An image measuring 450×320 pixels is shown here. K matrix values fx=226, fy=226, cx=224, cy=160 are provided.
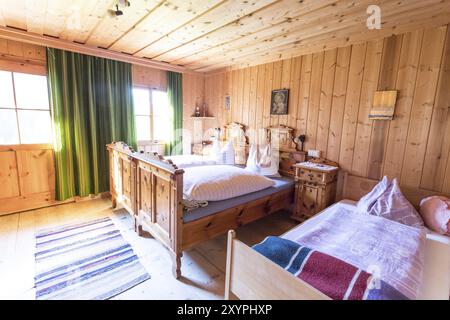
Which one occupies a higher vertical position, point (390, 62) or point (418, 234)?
point (390, 62)

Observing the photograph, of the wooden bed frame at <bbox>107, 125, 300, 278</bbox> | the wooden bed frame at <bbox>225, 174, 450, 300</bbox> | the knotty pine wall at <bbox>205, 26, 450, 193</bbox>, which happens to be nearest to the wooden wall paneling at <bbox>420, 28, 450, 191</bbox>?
the knotty pine wall at <bbox>205, 26, 450, 193</bbox>

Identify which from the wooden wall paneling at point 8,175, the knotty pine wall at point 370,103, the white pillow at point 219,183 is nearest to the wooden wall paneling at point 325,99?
the knotty pine wall at point 370,103

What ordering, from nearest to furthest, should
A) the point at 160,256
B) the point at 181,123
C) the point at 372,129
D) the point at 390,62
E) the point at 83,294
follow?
1. the point at 83,294
2. the point at 160,256
3. the point at 390,62
4. the point at 372,129
5. the point at 181,123

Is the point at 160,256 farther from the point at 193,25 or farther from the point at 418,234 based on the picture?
the point at 193,25

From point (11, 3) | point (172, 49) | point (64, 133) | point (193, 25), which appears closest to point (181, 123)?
point (172, 49)

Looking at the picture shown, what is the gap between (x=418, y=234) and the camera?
5.80 feet

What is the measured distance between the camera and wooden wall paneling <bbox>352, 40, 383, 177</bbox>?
8.13 feet

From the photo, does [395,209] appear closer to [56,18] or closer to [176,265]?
[176,265]

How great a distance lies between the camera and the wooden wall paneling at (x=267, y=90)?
136 inches

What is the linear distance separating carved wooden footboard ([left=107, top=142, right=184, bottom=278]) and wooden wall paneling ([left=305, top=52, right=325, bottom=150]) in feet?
6.78

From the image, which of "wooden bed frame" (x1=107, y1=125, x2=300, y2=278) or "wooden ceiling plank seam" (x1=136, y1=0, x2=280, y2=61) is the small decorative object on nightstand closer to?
"wooden bed frame" (x1=107, y1=125, x2=300, y2=278)

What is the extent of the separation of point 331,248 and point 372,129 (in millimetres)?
1703

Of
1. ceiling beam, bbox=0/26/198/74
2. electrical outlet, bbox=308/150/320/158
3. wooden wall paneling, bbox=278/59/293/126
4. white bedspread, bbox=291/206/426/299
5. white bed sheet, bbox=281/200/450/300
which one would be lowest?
white bed sheet, bbox=281/200/450/300

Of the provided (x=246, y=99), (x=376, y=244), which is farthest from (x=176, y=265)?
(x=246, y=99)
